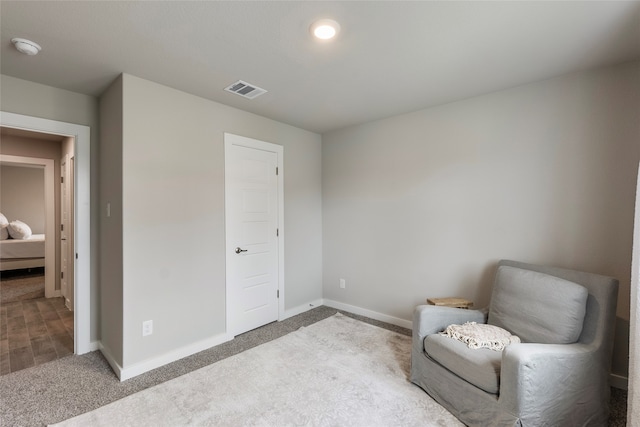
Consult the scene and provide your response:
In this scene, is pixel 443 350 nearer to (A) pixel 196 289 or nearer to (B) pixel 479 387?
(B) pixel 479 387

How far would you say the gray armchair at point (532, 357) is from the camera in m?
1.52

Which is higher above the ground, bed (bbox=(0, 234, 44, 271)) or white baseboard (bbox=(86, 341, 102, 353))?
bed (bbox=(0, 234, 44, 271))

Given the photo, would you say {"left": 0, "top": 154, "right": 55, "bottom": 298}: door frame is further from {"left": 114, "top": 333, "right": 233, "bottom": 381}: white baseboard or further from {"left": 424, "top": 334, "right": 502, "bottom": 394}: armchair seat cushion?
{"left": 424, "top": 334, "right": 502, "bottom": 394}: armchair seat cushion

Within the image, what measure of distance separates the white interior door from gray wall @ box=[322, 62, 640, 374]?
2.95 feet

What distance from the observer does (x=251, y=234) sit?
328 cm

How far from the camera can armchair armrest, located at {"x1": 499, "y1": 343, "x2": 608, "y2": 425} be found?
1.49m

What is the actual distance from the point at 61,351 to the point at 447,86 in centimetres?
435

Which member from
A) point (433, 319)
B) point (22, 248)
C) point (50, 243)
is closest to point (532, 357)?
point (433, 319)

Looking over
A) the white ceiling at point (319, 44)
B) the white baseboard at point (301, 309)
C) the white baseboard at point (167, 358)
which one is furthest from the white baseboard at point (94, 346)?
the white ceiling at point (319, 44)

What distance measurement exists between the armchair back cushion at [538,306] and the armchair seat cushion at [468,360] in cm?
33

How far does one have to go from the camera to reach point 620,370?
212 cm

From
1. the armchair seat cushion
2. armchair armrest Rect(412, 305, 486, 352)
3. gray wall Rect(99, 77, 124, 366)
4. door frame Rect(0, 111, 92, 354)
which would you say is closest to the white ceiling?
gray wall Rect(99, 77, 124, 366)

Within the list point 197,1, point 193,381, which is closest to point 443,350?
point 193,381

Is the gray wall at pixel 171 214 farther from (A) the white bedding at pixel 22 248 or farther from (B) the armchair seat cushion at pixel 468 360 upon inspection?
(A) the white bedding at pixel 22 248
